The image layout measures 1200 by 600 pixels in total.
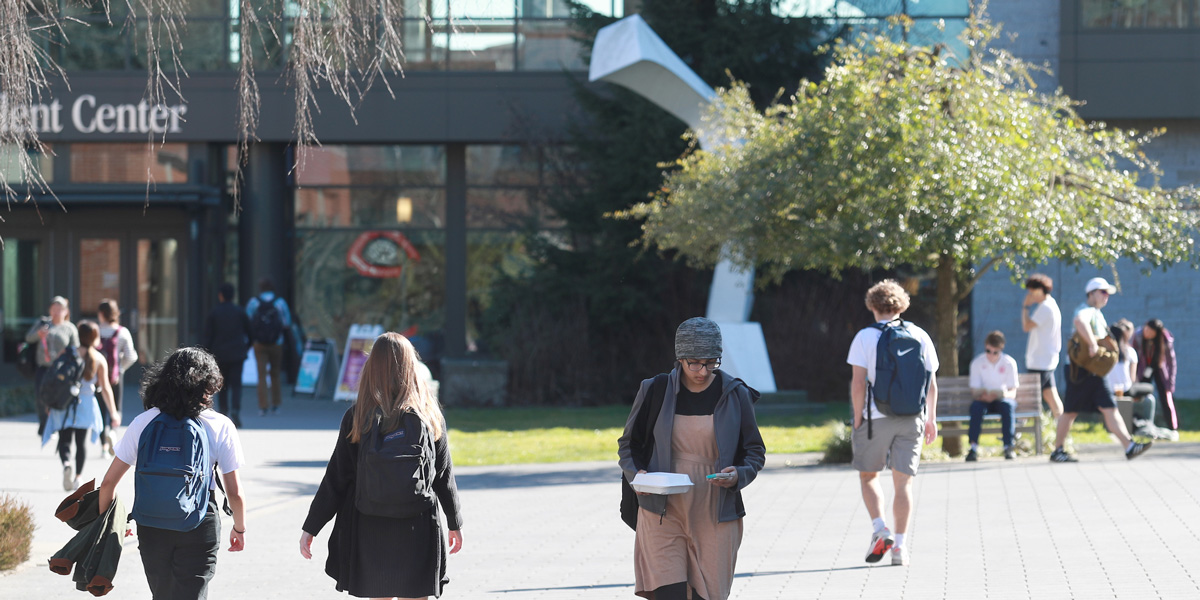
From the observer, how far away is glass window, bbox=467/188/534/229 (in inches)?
881

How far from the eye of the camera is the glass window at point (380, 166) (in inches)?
892

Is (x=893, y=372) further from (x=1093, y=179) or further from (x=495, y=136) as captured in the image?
(x=495, y=136)

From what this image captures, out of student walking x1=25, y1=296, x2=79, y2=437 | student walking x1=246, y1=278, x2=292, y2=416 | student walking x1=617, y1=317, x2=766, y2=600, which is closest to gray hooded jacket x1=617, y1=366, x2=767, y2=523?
student walking x1=617, y1=317, x2=766, y2=600

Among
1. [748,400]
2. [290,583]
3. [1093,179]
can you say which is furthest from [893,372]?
[1093,179]

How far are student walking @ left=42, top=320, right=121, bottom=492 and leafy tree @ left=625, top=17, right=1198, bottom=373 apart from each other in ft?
18.9

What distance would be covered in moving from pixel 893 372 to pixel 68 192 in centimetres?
1818

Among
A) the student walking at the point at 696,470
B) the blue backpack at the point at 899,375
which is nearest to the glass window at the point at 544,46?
the blue backpack at the point at 899,375

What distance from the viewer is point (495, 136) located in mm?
21891

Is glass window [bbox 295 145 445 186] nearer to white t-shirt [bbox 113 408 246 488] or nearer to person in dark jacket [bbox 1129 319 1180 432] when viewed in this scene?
person in dark jacket [bbox 1129 319 1180 432]

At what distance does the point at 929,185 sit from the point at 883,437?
14.6 feet

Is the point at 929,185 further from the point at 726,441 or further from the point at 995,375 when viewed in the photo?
the point at 726,441

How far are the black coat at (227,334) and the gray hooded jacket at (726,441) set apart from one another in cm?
1101

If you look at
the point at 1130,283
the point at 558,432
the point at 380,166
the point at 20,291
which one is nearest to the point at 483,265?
the point at 380,166

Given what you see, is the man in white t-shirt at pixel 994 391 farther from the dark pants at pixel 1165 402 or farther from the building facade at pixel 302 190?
the building facade at pixel 302 190
